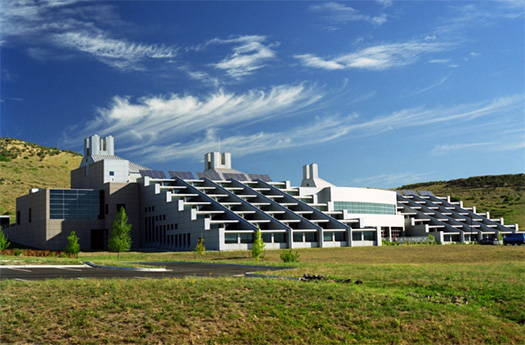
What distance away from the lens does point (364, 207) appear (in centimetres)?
11088

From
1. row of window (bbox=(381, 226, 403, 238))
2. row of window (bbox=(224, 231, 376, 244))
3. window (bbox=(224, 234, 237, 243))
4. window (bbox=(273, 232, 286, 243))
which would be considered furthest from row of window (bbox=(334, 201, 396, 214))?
window (bbox=(224, 234, 237, 243))

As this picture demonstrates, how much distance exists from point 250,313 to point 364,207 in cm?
9542

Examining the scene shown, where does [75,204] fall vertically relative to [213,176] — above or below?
below

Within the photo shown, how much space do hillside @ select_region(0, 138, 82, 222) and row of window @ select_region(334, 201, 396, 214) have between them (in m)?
76.2

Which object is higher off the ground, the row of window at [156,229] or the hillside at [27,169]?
the hillside at [27,169]

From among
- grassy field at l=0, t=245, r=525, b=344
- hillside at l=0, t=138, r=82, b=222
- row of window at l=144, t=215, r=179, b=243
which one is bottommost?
grassy field at l=0, t=245, r=525, b=344

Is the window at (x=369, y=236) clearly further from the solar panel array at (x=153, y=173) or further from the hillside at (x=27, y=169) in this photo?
the hillside at (x=27, y=169)

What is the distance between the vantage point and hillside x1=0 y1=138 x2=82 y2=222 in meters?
148

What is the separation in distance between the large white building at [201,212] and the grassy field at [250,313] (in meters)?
57.0

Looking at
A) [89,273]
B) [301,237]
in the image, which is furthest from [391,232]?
[89,273]

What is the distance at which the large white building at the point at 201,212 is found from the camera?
84.1m

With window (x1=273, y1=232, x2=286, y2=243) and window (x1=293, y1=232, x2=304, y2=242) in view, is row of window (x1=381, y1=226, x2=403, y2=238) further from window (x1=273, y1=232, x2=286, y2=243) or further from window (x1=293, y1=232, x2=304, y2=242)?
window (x1=273, y1=232, x2=286, y2=243)

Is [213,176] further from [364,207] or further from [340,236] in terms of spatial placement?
[364,207]

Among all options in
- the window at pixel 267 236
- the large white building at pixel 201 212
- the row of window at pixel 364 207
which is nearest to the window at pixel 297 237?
the large white building at pixel 201 212
